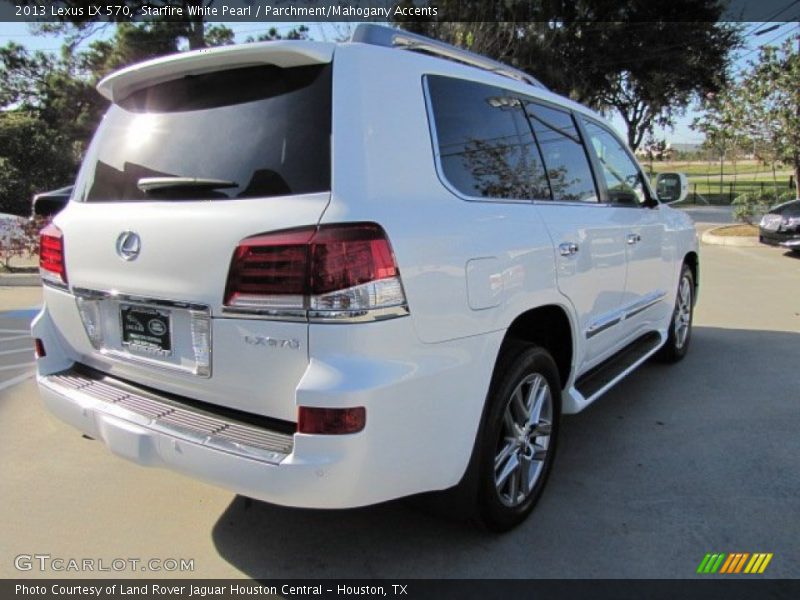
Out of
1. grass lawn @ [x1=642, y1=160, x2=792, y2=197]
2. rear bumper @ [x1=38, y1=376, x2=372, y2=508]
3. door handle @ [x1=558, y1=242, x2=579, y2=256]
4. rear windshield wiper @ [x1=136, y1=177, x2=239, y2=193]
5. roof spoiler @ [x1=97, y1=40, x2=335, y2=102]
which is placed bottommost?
grass lawn @ [x1=642, y1=160, x2=792, y2=197]

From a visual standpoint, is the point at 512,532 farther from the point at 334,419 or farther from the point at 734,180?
the point at 734,180

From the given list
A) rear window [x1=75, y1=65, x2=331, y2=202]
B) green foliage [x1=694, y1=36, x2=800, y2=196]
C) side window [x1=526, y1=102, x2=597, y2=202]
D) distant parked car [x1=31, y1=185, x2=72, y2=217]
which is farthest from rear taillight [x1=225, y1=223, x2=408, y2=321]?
green foliage [x1=694, y1=36, x2=800, y2=196]

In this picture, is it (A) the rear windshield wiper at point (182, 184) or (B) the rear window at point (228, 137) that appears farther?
(A) the rear windshield wiper at point (182, 184)

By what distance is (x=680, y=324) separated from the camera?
5.33 m

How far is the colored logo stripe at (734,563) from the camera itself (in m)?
2.54

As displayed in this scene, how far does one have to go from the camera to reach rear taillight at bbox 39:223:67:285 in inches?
109

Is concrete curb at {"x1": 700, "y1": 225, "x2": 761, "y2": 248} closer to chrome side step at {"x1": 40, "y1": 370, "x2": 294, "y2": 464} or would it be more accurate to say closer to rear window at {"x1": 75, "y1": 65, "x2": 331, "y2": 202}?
rear window at {"x1": 75, "y1": 65, "x2": 331, "y2": 202}

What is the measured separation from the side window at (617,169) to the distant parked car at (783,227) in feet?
30.4

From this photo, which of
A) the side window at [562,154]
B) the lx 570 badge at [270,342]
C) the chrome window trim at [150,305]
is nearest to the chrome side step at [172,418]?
the chrome window trim at [150,305]

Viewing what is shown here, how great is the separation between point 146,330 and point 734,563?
2.53 m

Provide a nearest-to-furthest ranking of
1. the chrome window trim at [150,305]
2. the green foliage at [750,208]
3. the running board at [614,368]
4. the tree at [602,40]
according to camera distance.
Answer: the chrome window trim at [150,305] < the running board at [614,368] < the green foliage at [750,208] < the tree at [602,40]

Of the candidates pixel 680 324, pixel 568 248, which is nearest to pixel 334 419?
pixel 568 248

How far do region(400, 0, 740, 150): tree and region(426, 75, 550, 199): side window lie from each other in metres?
18.8

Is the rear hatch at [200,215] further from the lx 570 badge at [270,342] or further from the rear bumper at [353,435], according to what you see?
the rear bumper at [353,435]
